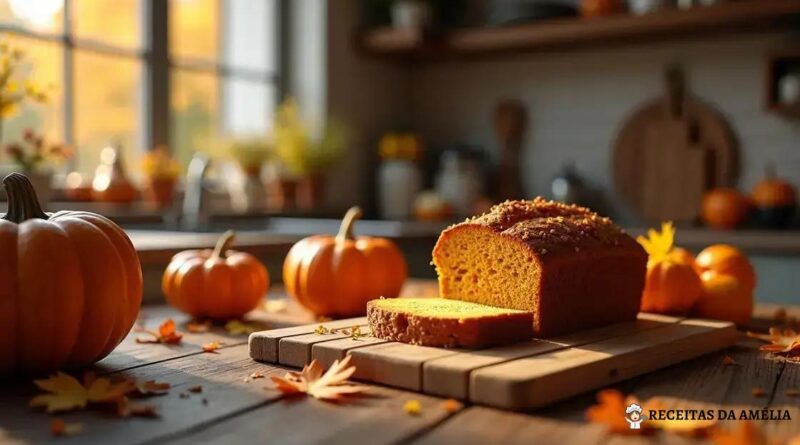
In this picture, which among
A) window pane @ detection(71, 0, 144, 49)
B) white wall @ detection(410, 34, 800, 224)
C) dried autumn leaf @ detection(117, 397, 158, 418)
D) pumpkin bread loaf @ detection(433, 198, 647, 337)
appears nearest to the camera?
dried autumn leaf @ detection(117, 397, 158, 418)

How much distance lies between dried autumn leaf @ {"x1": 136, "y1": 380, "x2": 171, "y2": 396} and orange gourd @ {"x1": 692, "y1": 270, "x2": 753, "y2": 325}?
3.19 ft

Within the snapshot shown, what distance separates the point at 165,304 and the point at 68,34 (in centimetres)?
201

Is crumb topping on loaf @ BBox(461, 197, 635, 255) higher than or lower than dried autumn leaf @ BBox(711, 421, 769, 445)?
higher

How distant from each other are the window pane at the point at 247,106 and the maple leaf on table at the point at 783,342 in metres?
3.27

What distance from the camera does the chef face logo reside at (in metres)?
0.84

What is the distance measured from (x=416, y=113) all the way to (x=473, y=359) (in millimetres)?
4085

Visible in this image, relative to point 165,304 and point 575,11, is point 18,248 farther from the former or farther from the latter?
point 575,11

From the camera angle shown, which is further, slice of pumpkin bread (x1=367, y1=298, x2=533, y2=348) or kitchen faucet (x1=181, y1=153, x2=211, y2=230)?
kitchen faucet (x1=181, y1=153, x2=211, y2=230)

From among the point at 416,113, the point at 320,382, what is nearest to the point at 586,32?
the point at 416,113

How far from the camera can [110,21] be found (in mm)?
3682

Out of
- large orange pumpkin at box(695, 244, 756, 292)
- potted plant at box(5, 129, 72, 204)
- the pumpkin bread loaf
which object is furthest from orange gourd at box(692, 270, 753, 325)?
potted plant at box(5, 129, 72, 204)

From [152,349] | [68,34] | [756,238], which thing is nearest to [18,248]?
[152,349]

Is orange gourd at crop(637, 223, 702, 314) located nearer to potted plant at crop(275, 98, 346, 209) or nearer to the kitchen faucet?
the kitchen faucet

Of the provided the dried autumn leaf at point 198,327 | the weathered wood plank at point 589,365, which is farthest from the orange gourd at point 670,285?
the dried autumn leaf at point 198,327
